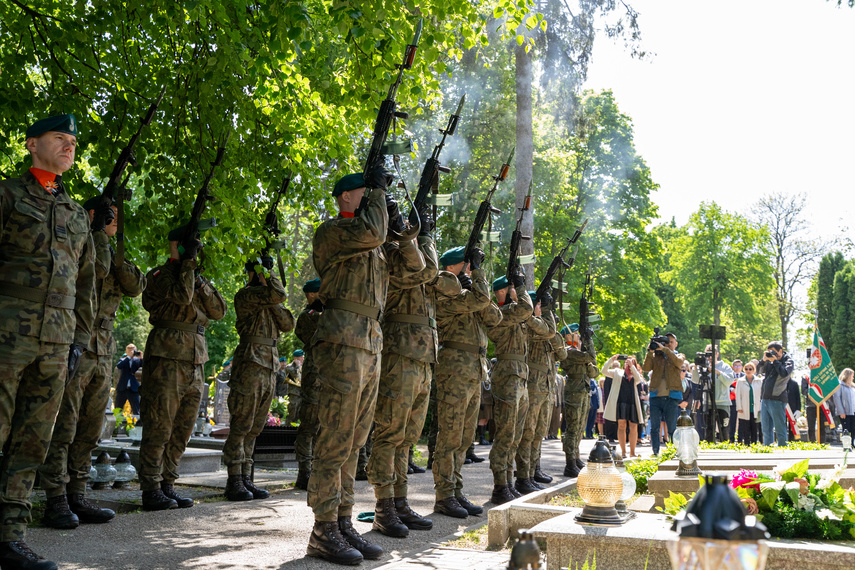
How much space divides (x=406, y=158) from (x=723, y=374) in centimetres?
1109

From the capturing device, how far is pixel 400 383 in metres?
6.05

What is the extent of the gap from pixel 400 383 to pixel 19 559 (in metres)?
2.89

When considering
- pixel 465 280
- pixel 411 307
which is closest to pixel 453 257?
pixel 465 280

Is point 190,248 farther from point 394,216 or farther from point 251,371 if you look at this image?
point 394,216

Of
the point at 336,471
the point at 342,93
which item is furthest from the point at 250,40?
the point at 336,471

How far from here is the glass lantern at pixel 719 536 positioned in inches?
65.2

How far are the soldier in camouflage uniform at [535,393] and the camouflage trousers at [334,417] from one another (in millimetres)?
4285

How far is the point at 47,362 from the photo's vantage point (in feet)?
14.9

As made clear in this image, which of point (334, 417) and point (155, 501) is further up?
point (334, 417)

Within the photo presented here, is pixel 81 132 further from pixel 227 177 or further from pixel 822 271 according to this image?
pixel 822 271

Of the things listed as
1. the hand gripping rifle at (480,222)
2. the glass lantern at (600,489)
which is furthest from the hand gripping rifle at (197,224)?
the glass lantern at (600,489)

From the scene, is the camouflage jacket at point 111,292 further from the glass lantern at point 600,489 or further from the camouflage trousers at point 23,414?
the glass lantern at point 600,489

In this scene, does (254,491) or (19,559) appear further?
(254,491)

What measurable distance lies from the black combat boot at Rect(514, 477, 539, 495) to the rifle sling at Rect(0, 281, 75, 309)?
603 centimetres
